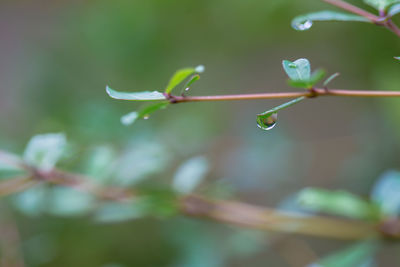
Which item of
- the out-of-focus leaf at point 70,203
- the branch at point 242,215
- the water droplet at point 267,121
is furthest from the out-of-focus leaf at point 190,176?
the water droplet at point 267,121

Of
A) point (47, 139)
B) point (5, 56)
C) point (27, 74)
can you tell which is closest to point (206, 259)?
point (47, 139)

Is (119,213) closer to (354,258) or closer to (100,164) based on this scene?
(100,164)

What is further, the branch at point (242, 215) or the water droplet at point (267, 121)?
the branch at point (242, 215)

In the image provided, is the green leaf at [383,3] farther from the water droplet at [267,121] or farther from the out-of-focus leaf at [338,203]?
the out-of-focus leaf at [338,203]

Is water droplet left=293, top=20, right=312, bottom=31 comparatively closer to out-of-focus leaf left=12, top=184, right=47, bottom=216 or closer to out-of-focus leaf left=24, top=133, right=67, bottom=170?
out-of-focus leaf left=24, top=133, right=67, bottom=170

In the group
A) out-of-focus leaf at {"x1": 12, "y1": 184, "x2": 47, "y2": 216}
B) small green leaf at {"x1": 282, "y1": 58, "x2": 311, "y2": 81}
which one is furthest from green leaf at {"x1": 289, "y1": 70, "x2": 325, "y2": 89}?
out-of-focus leaf at {"x1": 12, "y1": 184, "x2": 47, "y2": 216}

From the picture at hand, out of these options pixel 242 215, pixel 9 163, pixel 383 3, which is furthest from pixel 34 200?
pixel 383 3
